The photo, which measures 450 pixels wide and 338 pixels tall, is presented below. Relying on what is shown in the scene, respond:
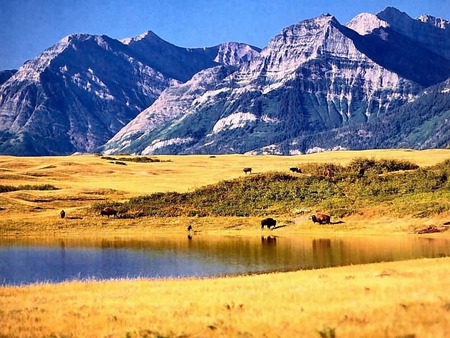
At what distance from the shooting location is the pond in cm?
4691

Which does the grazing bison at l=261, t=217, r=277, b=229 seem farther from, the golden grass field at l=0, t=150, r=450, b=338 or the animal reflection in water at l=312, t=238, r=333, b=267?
the golden grass field at l=0, t=150, r=450, b=338

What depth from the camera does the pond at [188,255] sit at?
46906mm

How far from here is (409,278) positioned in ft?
106

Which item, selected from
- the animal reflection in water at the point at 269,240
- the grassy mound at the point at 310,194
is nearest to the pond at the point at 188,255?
the animal reflection in water at the point at 269,240

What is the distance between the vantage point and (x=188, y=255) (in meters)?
55.2

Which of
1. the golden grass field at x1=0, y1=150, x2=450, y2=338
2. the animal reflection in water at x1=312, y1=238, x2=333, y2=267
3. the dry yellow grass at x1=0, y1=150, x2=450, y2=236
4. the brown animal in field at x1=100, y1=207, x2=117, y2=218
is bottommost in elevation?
the animal reflection in water at x1=312, y1=238, x2=333, y2=267

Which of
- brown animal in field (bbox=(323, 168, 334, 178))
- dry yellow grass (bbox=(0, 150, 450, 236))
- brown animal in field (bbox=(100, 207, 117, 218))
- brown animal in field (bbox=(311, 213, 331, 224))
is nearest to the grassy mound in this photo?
brown animal in field (bbox=(323, 168, 334, 178))

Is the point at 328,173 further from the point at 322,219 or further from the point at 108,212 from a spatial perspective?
the point at 108,212

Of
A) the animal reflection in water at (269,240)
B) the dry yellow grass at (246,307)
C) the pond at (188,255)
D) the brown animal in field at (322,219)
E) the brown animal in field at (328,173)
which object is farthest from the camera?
the brown animal in field at (328,173)

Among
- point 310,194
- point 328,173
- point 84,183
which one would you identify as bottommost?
point 310,194

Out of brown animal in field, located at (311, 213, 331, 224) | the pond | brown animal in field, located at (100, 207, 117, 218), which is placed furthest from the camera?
brown animal in field, located at (100, 207, 117, 218)

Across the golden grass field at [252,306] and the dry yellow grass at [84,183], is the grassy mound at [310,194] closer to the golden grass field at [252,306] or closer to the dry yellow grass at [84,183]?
the dry yellow grass at [84,183]

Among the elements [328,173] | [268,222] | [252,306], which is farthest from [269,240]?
[252,306]

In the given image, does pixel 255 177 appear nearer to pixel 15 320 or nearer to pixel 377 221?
pixel 377 221
